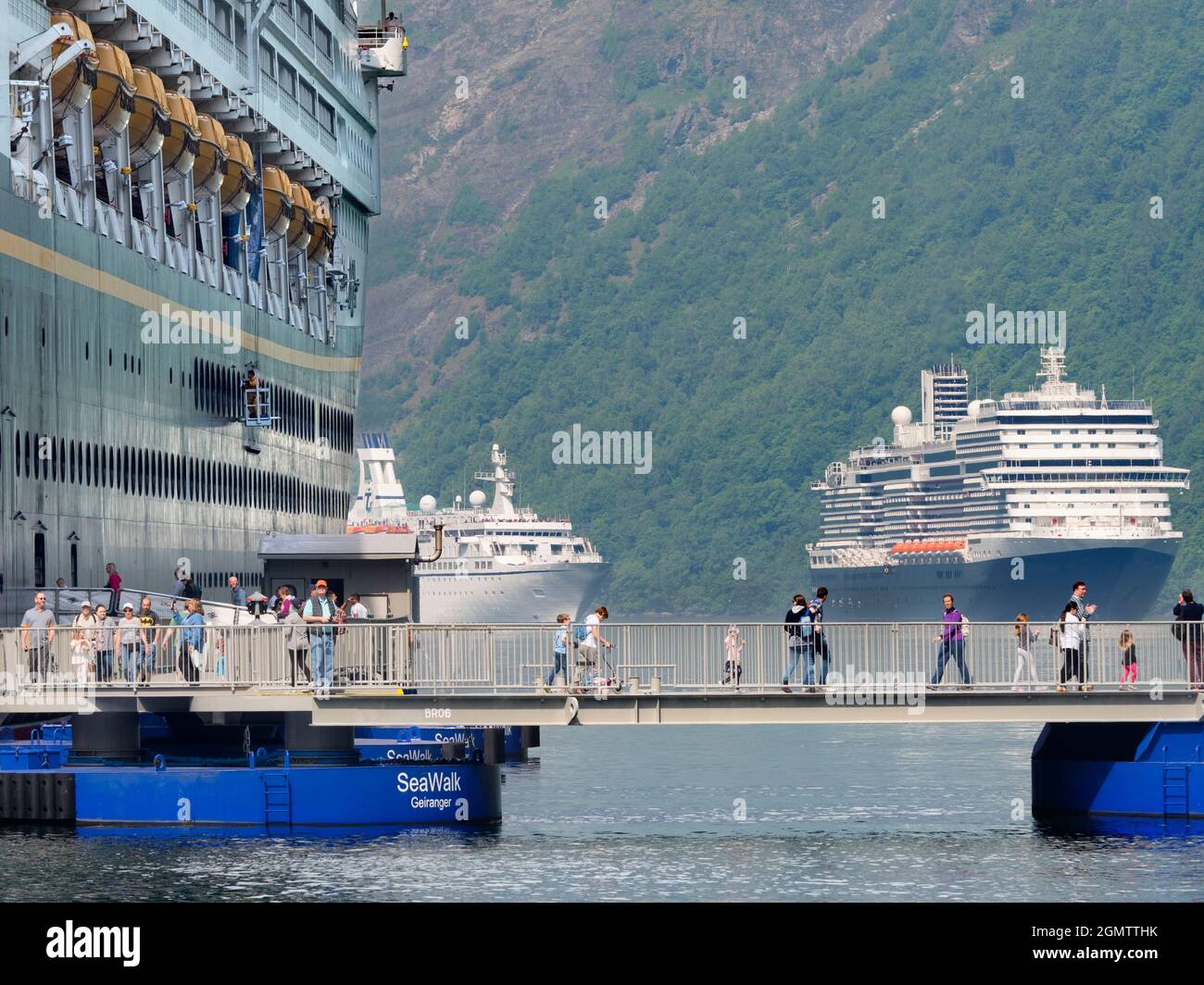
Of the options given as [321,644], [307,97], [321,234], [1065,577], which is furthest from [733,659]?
[1065,577]

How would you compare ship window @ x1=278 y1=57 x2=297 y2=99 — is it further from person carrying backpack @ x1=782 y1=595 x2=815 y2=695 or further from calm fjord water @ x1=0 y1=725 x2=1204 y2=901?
person carrying backpack @ x1=782 y1=595 x2=815 y2=695

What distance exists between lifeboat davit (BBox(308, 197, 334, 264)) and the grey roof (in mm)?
25552

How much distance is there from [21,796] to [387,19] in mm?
62280

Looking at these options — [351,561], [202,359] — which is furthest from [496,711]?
[202,359]

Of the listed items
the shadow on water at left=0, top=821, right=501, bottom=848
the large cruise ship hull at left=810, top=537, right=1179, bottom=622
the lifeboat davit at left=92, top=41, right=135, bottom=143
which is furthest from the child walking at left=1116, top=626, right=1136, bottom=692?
the large cruise ship hull at left=810, top=537, right=1179, bottom=622

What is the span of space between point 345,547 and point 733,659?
19691 millimetres

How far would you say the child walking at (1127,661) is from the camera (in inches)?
1516

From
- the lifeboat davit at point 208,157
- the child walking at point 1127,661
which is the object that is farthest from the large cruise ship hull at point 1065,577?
the child walking at point 1127,661

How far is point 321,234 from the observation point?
3275 inches

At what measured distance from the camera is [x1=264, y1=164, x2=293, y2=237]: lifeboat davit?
74.8 meters

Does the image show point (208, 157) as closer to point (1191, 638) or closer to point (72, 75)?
point (72, 75)

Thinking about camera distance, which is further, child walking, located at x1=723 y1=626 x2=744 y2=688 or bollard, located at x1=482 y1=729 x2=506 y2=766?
bollard, located at x1=482 y1=729 x2=506 y2=766
